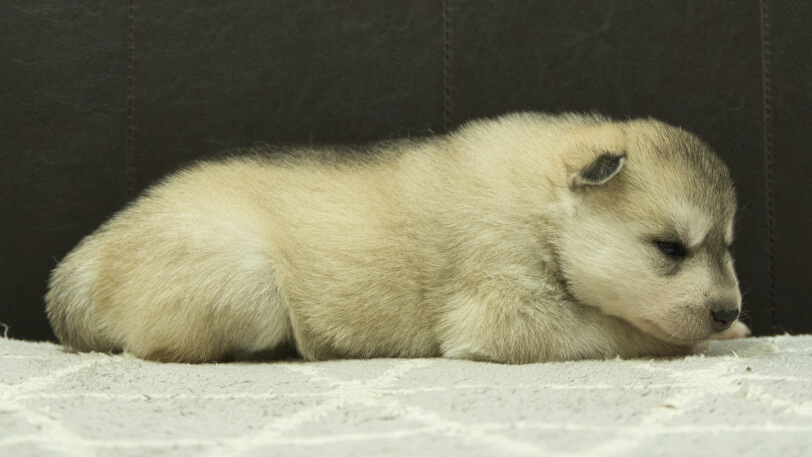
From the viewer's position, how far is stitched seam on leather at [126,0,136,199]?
340 cm

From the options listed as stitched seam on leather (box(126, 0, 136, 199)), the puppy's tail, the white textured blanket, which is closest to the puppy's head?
the white textured blanket

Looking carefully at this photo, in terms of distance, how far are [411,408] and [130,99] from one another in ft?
7.50

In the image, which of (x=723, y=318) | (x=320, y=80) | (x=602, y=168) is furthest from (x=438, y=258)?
(x=320, y=80)

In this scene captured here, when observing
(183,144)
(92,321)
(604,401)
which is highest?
(183,144)

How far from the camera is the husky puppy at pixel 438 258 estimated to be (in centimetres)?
251

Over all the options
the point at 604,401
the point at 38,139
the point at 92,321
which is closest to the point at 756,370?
the point at 604,401

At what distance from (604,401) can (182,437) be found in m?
0.93

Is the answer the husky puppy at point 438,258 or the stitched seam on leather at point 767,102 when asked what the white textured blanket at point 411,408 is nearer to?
the husky puppy at point 438,258

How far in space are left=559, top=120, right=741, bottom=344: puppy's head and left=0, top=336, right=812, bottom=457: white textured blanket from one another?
0.16m

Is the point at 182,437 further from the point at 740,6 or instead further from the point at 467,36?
the point at 740,6

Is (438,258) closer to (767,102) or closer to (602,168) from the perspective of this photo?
(602,168)

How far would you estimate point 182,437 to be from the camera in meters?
1.51

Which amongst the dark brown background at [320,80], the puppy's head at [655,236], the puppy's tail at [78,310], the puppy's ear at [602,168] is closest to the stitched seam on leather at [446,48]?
the dark brown background at [320,80]

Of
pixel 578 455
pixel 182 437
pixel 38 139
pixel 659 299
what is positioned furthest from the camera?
pixel 38 139
